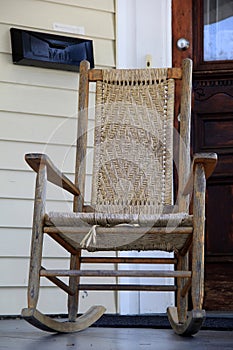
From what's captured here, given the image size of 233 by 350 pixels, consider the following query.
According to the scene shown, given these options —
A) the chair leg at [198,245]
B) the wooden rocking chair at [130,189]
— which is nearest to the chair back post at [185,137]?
the wooden rocking chair at [130,189]

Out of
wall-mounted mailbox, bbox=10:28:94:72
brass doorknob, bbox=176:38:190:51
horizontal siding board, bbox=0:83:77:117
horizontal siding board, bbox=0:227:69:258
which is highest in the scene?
brass doorknob, bbox=176:38:190:51

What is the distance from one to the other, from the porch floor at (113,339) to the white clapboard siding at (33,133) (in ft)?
1.31

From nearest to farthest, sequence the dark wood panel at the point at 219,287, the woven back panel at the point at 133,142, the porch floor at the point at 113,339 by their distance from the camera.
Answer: the porch floor at the point at 113,339, the woven back panel at the point at 133,142, the dark wood panel at the point at 219,287

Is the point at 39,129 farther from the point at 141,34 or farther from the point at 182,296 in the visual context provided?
the point at 182,296

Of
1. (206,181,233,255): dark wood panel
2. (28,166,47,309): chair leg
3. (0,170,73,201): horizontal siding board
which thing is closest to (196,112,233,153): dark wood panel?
(206,181,233,255): dark wood panel

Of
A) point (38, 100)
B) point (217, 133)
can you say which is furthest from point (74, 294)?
point (217, 133)

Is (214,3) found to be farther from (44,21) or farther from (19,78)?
(19,78)

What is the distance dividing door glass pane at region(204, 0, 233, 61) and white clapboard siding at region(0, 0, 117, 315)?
44cm

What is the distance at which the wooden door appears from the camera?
8.51 ft

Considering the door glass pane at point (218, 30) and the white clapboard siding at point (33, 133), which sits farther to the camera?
the door glass pane at point (218, 30)

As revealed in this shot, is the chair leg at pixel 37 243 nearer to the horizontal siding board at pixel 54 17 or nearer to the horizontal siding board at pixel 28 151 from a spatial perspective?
the horizontal siding board at pixel 28 151

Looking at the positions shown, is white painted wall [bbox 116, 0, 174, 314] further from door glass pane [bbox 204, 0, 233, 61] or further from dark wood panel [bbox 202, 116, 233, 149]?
dark wood panel [bbox 202, 116, 233, 149]

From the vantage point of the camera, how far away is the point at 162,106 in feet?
7.24

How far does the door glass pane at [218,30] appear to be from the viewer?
8.87ft
